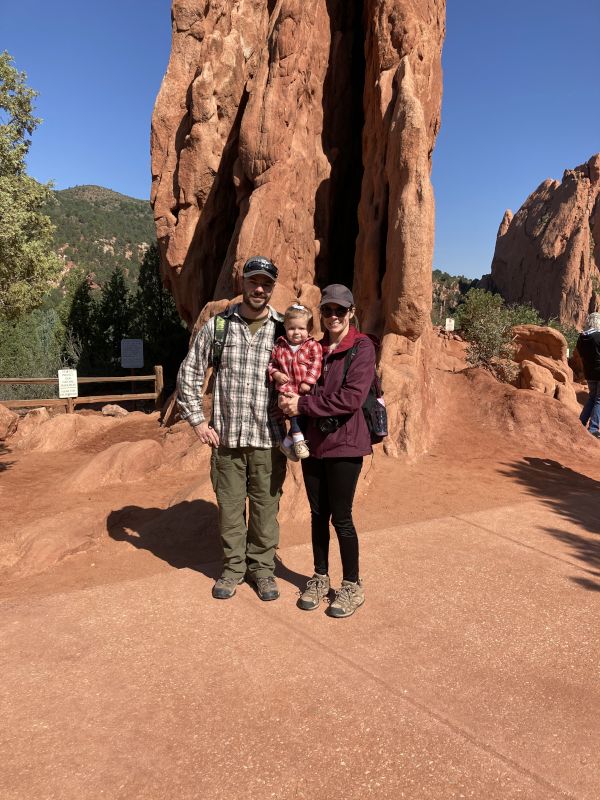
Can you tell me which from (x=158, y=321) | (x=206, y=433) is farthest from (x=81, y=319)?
(x=206, y=433)

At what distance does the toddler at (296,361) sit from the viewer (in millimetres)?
3449

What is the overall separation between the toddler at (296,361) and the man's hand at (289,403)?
0.04m

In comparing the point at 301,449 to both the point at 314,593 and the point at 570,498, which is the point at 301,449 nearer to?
the point at 314,593

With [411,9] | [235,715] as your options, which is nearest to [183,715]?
[235,715]

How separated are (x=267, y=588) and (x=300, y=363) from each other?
1498 millimetres

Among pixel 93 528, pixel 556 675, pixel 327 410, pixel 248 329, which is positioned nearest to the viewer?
pixel 556 675

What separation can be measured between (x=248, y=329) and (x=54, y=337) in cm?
2576

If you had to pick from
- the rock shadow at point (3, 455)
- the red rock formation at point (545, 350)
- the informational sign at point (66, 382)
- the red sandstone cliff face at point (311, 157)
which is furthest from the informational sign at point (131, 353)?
the red rock formation at point (545, 350)

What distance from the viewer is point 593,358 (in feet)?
29.6

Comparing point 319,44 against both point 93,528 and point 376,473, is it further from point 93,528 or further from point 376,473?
point 93,528

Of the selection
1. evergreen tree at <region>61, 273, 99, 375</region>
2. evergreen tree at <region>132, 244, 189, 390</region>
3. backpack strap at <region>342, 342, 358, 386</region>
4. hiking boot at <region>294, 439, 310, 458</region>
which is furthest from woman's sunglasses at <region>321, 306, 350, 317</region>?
evergreen tree at <region>61, 273, 99, 375</region>

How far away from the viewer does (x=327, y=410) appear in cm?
331

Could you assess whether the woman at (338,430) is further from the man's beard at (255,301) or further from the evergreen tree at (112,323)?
A: the evergreen tree at (112,323)

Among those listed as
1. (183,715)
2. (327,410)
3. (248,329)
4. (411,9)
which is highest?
(411,9)
